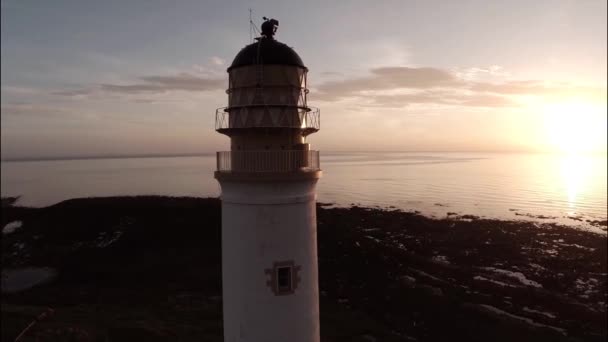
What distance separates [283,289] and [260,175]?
7.22ft

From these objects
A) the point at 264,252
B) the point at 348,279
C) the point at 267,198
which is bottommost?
the point at 348,279

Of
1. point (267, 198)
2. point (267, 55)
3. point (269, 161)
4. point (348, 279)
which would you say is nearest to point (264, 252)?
point (267, 198)

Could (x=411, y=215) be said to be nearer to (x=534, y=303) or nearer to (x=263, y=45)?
(x=534, y=303)

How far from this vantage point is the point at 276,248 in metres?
7.71

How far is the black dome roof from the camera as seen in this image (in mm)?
7770

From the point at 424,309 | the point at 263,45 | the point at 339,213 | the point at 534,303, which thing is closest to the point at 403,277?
the point at 424,309

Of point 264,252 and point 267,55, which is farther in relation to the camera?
point 267,55

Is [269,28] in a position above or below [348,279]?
above

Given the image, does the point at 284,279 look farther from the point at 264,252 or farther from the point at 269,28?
the point at 269,28

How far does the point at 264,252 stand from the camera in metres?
7.68

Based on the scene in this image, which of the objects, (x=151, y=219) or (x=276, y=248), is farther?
(x=151, y=219)

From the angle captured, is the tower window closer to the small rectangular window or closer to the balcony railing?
the small rectangular window

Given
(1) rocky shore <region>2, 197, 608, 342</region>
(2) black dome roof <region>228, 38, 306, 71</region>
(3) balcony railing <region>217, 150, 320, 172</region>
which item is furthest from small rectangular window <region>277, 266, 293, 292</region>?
(1) rocky shore <region>2, 197, 608, 342</region>

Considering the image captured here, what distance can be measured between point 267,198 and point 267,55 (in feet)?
8.78
